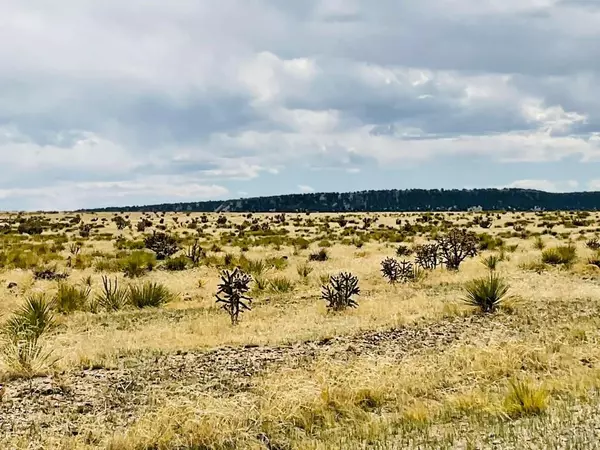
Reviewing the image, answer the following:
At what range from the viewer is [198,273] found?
84.5 feet

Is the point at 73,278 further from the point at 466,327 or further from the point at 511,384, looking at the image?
the point at 511,384

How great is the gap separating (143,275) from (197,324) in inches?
463

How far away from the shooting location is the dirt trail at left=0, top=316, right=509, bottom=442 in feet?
25.5

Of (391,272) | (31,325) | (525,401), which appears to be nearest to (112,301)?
(31,325)

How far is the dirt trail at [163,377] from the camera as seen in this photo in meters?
7.76

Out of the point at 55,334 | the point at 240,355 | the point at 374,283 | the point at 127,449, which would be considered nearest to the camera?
the point at 127,449

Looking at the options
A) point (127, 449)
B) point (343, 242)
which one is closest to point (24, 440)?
point (127, 449)

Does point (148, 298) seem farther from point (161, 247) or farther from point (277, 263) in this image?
point (161, 247)

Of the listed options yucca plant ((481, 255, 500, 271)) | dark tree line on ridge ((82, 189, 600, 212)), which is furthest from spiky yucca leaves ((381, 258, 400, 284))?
dark tree line on ridge ((82, 189, 600, 212))

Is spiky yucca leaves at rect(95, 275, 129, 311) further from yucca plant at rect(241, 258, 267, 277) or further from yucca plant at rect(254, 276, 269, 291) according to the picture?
yucca plant at rect(241, 258, 267, 277)

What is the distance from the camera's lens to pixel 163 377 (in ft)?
31.1

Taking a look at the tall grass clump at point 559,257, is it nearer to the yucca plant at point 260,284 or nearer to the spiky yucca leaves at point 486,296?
the spiky yucca leaves at point 486,296

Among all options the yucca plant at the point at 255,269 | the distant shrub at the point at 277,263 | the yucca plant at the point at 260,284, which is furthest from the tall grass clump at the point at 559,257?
the yucca plant at the point at 260,284

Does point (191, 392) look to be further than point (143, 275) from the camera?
No
